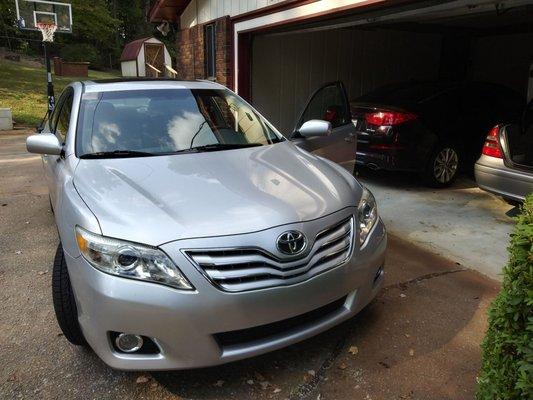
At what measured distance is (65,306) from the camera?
261cm

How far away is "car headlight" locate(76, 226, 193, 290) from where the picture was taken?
86.1 inches

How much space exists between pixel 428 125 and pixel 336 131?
2.09m

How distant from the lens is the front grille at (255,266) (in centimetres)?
221

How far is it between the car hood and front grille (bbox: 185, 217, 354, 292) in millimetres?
107

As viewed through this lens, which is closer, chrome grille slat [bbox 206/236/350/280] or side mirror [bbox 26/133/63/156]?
chrome grille slat [bbox 206/236/350/280]

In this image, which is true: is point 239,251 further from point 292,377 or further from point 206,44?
point 206,44

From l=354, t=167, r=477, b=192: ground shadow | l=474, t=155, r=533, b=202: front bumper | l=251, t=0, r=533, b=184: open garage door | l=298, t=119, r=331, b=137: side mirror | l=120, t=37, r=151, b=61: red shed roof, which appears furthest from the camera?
l=120, t=37, r=151, b=61: red shed roof

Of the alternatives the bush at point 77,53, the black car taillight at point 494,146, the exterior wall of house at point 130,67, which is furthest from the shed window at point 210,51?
the bush at point 77,53

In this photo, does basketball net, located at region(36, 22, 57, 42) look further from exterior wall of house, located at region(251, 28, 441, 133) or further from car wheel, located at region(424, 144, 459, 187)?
car wheel, located at region(424, 144, 459, 187)

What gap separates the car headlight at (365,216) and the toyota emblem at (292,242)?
450mm

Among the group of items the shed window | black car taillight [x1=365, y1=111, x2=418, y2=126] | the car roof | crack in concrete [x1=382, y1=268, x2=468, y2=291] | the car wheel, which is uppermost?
the shed window

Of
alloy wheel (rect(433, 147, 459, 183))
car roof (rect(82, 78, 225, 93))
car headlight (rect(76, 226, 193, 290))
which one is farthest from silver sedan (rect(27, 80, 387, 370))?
alloy wheel (rect(433, 147, 459, 183))

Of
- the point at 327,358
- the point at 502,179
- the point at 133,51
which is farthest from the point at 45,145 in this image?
the point at 133,51

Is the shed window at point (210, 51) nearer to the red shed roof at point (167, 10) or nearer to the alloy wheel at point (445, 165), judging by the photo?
the red shed roof at point (167, 10)
